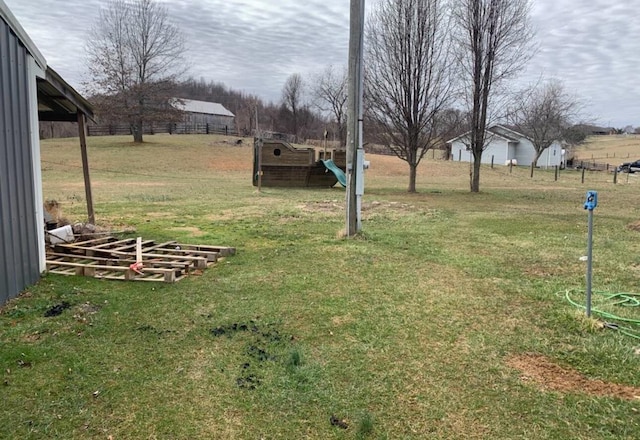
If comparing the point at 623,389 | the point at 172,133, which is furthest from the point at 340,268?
the point at 172,133

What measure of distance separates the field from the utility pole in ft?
3.69

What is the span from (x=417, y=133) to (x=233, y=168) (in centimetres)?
1828

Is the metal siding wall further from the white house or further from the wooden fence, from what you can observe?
the wooden fence

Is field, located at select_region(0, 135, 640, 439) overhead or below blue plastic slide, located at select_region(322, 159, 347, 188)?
below

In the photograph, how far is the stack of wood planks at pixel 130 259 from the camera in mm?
5449

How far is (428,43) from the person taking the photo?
16.5 m

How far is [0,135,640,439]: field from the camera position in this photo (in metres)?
2.64

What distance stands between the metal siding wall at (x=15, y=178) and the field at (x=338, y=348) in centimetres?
25

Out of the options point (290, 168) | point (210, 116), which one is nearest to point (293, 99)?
point (210, 116)

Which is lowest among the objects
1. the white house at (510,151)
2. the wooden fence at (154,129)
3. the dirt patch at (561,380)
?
the dirt patch at (561,380)

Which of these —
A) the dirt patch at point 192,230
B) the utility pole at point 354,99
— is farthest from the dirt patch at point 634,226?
the dirt patch at point 192,230

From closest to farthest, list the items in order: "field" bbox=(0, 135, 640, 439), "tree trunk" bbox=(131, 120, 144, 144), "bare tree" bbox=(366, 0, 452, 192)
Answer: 1. "field" bbox=(0, 135, 640, 439)
2. "bare tree" bbox=(366, 0, 452, 192)
3. "tree trunk" bbox=(131, 120, 144, 144)

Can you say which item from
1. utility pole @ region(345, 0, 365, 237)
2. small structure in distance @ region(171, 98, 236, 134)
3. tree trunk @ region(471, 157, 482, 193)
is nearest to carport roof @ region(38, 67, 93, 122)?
utility pole @ region(345, 0, 365, 237)

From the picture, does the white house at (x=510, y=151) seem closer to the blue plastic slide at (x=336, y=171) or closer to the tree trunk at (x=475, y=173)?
the tree trunk at (x=475, y=173)
